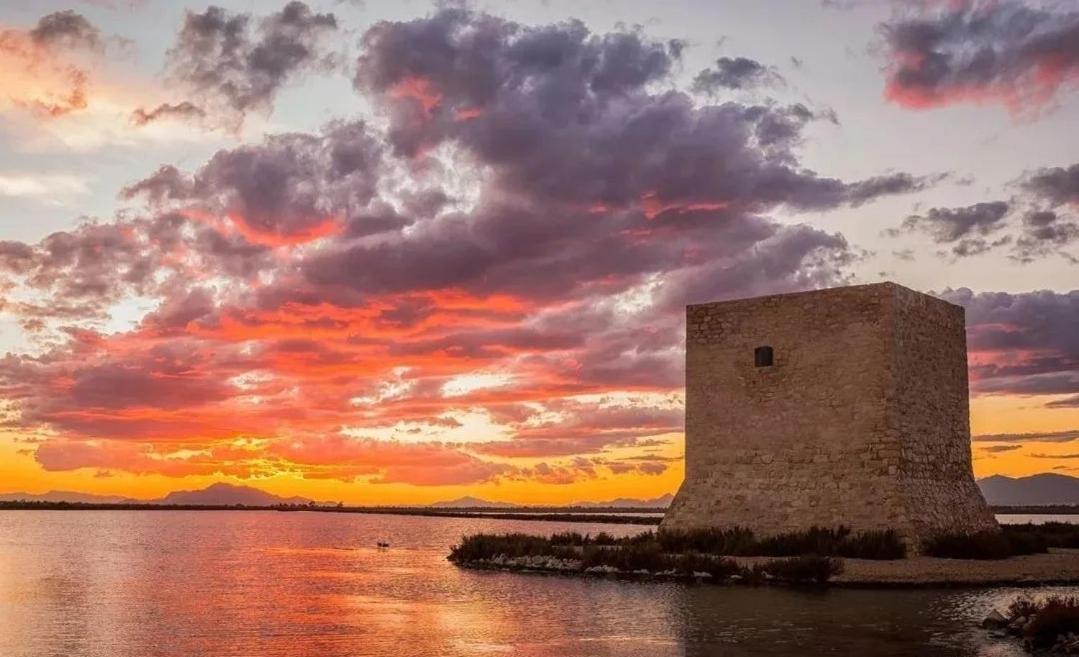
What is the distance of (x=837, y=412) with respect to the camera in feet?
93.9

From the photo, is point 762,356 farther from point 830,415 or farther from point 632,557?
point 632,557

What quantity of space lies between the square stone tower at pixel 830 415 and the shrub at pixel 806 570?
3171 mm

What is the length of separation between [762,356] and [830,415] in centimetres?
269

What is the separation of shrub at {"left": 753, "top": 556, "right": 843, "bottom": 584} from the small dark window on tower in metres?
6.91

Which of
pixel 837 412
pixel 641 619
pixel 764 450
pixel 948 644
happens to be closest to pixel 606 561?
pixel 764 450

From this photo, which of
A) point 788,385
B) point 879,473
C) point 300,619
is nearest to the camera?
point 300,619

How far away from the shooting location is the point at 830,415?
28.7 meters

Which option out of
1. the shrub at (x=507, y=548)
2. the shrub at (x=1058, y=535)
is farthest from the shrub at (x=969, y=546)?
the shrub at (x=507, y=548)

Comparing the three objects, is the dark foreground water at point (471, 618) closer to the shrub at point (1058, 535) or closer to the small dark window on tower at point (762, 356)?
the small dark window on tower at point (762, 356)

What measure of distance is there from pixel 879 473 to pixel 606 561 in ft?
24.2

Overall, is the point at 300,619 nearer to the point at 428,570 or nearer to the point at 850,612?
the point at 850,612

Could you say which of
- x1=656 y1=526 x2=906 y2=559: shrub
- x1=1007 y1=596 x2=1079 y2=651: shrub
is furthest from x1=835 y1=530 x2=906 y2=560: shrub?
x1=1007 y1=596 x2=1079 y2=651: shrub

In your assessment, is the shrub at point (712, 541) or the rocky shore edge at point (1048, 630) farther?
the shrub at point (712, 541)

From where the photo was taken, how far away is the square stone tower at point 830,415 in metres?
27.8
